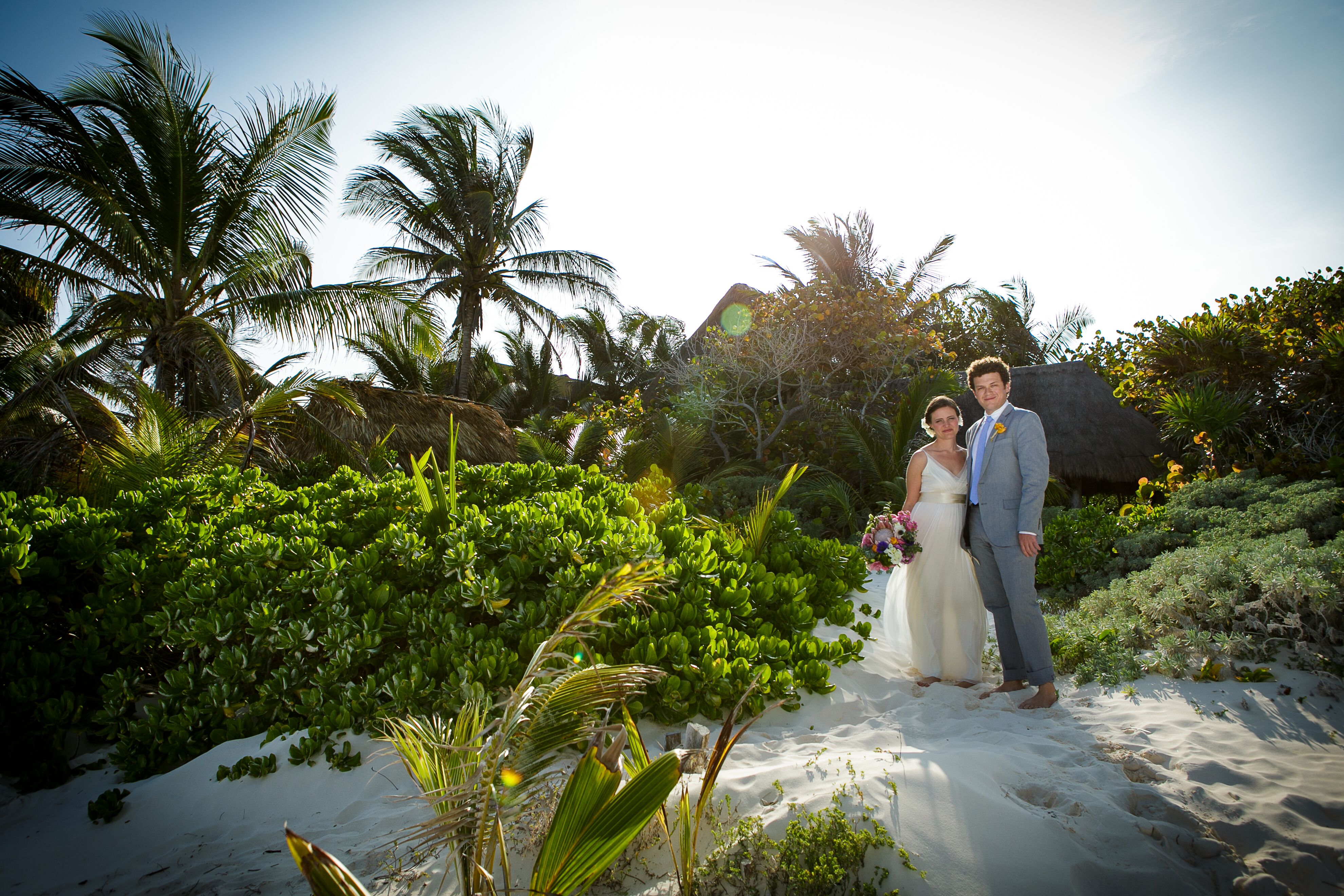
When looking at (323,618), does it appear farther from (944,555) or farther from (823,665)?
(944,555)

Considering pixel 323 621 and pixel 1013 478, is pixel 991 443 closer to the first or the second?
pixel 1013 478

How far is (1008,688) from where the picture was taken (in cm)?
347

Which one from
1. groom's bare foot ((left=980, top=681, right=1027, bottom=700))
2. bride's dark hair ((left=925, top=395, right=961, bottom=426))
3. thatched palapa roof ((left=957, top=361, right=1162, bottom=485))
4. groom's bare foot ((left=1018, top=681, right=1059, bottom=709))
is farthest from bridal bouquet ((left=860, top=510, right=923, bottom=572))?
thatched palapa roof ((left=957, top=361, right=1162, bottom=485))

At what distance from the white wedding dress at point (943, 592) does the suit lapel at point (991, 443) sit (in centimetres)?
23

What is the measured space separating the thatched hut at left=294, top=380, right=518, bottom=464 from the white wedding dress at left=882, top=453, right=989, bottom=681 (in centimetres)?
609

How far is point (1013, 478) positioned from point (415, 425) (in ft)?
28.8

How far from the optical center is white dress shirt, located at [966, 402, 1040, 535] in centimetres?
348

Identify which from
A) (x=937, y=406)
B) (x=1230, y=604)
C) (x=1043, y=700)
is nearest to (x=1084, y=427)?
(x=1230, y=604)

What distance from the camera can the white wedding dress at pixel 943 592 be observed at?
3.72 meters

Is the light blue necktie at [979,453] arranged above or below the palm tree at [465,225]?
below

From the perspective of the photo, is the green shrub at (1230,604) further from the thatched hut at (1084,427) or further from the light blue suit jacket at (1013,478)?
the thatched hut at (1084,427)

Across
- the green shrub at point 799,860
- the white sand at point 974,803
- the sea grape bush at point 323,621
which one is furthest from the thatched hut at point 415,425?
the green shrub at point 799,860

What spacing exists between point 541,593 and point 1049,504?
28.9 feet

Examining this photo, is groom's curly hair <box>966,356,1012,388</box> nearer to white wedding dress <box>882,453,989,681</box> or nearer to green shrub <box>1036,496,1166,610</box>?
white wedding dress <box>882,453,989,681</box>
